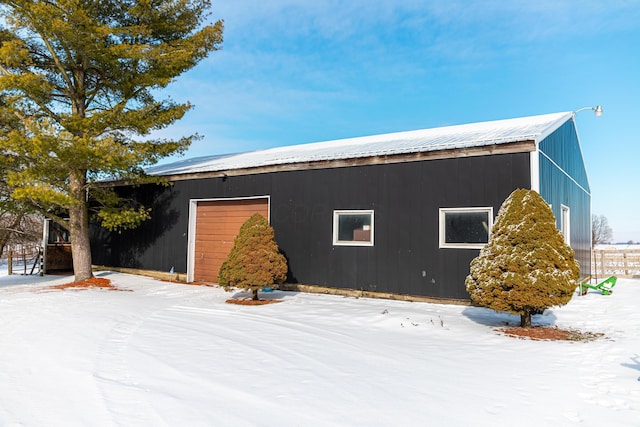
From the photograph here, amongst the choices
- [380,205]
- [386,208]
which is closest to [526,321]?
[386,208]

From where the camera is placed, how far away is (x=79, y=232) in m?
11.9

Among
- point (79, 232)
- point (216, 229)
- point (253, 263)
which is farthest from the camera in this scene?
point (216, 229)

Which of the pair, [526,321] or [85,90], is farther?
[85,90]

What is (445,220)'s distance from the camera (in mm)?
8883

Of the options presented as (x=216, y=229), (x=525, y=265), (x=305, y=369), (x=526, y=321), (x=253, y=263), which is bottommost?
(x=305, y=369)

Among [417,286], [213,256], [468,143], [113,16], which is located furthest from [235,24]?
[417,286]

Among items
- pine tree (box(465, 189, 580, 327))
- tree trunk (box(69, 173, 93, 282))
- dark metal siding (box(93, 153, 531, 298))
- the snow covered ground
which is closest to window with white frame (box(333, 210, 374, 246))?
dark metal siding (box(93, 153, 531, 298))

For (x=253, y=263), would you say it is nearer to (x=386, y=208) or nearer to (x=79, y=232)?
(x=386, y=208)

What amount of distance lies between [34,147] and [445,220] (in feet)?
30.8

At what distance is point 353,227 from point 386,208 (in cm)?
100

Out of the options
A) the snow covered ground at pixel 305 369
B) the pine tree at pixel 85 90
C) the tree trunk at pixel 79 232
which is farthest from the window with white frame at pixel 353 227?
the tree trunk at pixel 79 232

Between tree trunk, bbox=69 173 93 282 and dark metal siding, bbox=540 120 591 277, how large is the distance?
11.7m

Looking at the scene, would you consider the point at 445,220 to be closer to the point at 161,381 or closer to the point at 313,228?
the point at 313,228

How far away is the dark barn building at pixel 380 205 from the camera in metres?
8.52
